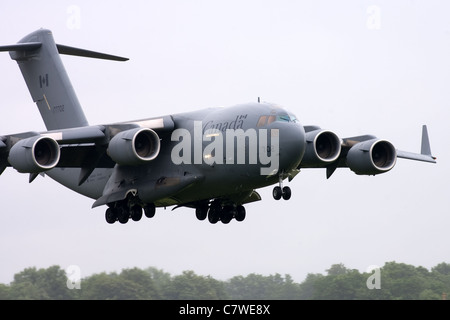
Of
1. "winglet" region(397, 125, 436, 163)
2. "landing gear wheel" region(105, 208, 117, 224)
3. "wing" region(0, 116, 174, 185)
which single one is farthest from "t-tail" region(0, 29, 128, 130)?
"winglet" region(397, 125, 436, 163)

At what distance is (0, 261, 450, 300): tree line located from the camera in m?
34.6

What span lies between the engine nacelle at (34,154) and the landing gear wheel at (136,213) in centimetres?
332

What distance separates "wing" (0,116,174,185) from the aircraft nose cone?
321 cm

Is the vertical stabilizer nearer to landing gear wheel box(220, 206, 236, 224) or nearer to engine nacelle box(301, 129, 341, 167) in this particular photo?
landing gear wheel box(220, 206, 236, 224)

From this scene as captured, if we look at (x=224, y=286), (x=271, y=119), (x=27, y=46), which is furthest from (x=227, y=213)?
(x=27, y=46)

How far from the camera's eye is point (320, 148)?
113 ft

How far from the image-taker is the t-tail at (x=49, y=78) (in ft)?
123

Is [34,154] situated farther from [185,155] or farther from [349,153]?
[349,153]

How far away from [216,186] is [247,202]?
2.61 metres

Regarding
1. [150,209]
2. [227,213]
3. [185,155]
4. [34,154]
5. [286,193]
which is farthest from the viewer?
[227,213]

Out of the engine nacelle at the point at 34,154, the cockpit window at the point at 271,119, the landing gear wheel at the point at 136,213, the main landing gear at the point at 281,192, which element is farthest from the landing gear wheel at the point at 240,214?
the engine nacelle at the point at 34,154

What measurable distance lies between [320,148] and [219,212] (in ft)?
10.8
